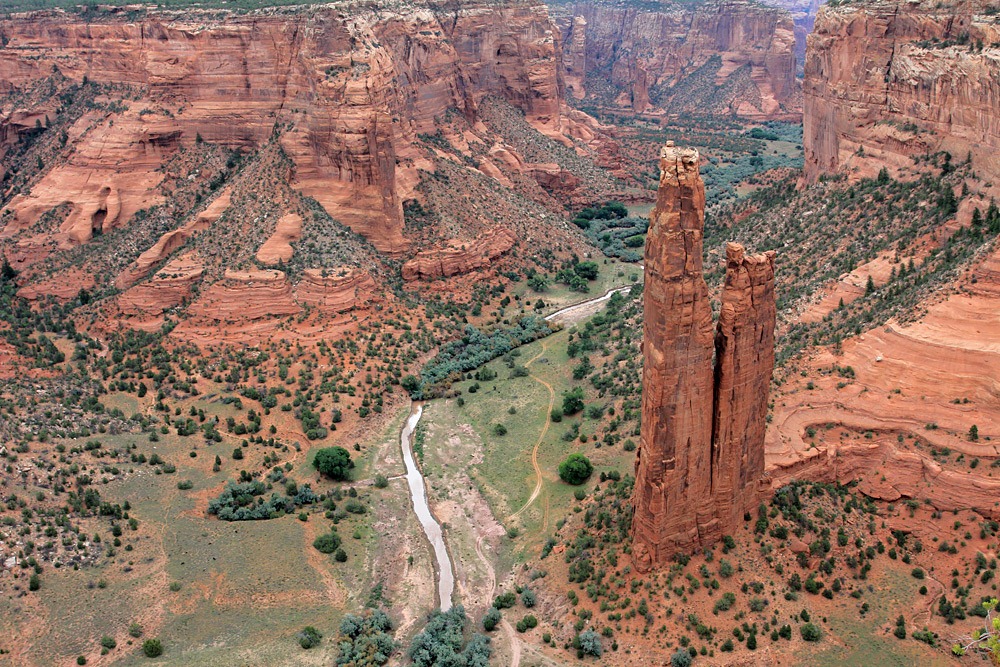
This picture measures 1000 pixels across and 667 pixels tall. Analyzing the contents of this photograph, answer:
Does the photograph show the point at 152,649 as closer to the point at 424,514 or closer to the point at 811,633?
the point at 424,514

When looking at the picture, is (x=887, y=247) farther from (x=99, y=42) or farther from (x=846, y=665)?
(x=99, y=42)

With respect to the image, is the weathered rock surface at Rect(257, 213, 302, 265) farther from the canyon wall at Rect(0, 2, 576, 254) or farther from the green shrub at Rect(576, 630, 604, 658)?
the green shrub at Rect(576, 630, 604, 658)

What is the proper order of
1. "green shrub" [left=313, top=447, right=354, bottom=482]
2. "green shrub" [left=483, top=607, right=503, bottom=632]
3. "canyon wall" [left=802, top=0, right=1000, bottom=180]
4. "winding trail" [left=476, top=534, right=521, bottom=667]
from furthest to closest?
"canyon wall" [left=802, top=0, right=1000, bottom=180] < "green shrub" [left=313, top=447, right=354, bottom=482] < "green shrub" [left=483, top=607, right=503, bottom=632] < "winding trail" [left=476, top=534, right=521, bottom=667]

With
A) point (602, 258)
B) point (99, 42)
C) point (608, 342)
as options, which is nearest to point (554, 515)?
point (608, 342)

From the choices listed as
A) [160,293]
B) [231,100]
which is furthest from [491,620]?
[231,100]

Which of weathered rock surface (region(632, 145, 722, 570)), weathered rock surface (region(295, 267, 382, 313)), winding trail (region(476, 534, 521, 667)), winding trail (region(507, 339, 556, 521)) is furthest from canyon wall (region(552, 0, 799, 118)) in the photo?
weathered rock surface (region(632, 145, 722, 570))

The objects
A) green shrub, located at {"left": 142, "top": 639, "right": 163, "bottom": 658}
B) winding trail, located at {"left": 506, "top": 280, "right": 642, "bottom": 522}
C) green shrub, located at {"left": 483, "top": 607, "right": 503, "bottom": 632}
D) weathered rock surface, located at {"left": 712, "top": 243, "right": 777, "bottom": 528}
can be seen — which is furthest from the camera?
winding trail, located at {"left": 506, "top": 280, "right": 642, "bottom": 522}
